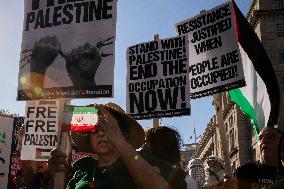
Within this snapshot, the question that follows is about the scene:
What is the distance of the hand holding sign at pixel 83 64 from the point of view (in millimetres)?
4520

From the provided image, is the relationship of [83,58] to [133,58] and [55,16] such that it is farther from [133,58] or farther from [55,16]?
[133,58]

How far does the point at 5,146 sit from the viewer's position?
798 cm

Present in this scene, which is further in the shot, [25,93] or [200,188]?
[200,188]

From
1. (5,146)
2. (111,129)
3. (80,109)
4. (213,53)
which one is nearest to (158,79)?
(213,53)

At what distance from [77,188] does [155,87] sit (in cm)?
430

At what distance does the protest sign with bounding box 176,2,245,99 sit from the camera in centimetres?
671

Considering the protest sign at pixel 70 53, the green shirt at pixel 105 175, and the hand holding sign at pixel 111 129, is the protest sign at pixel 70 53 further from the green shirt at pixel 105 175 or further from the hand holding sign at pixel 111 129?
the hand holding sign at pixel 111 129

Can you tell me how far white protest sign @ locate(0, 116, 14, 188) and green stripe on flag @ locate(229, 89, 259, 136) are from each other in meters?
4.00

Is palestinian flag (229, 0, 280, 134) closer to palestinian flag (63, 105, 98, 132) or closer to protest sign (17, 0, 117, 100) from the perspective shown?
protest sign (17, 0, 117, 100)

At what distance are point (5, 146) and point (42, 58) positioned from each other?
12.3 ft

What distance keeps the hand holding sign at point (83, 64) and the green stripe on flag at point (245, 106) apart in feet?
8.26

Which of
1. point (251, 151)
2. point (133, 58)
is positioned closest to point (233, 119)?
point (251, 151)

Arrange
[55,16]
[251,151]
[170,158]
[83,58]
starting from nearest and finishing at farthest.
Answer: [170,158]
[83,58]
[55,16]
[251,151]

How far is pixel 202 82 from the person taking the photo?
701 cm
